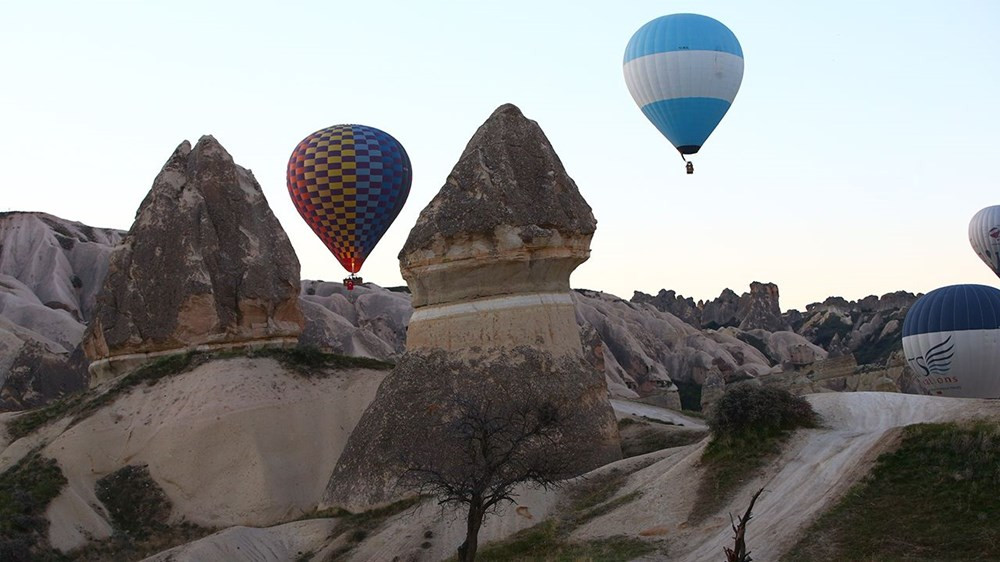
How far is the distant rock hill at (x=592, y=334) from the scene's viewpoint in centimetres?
4531

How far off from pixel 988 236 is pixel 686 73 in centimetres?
2097

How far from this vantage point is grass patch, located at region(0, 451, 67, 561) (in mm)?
22859

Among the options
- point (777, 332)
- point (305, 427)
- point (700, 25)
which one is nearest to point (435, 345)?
point (305, 427)

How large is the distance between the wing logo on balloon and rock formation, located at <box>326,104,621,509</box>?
10.7 m

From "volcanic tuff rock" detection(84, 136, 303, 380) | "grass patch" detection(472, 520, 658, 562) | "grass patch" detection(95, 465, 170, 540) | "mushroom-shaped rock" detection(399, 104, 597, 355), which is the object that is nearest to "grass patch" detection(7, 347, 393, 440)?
"volcanic tuff rock" detection(84, 136, 303, 380)

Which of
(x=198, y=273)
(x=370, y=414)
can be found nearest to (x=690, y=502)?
(x=370, y=414)

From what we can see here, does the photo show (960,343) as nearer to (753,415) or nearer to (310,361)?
(753,415)

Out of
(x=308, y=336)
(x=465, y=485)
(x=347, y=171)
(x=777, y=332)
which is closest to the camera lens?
(x=465, y=485)

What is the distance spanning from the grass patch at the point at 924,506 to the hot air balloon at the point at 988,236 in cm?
A: 2939

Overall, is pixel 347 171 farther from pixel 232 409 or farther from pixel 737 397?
pixel 737 397

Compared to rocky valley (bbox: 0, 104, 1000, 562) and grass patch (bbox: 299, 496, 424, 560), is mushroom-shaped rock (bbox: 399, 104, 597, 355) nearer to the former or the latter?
rocky valley (bbox: 0, 104, 1000, 562)

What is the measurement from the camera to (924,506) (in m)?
17.3

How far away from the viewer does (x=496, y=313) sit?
25.4 meters

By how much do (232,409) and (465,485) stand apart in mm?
11708
